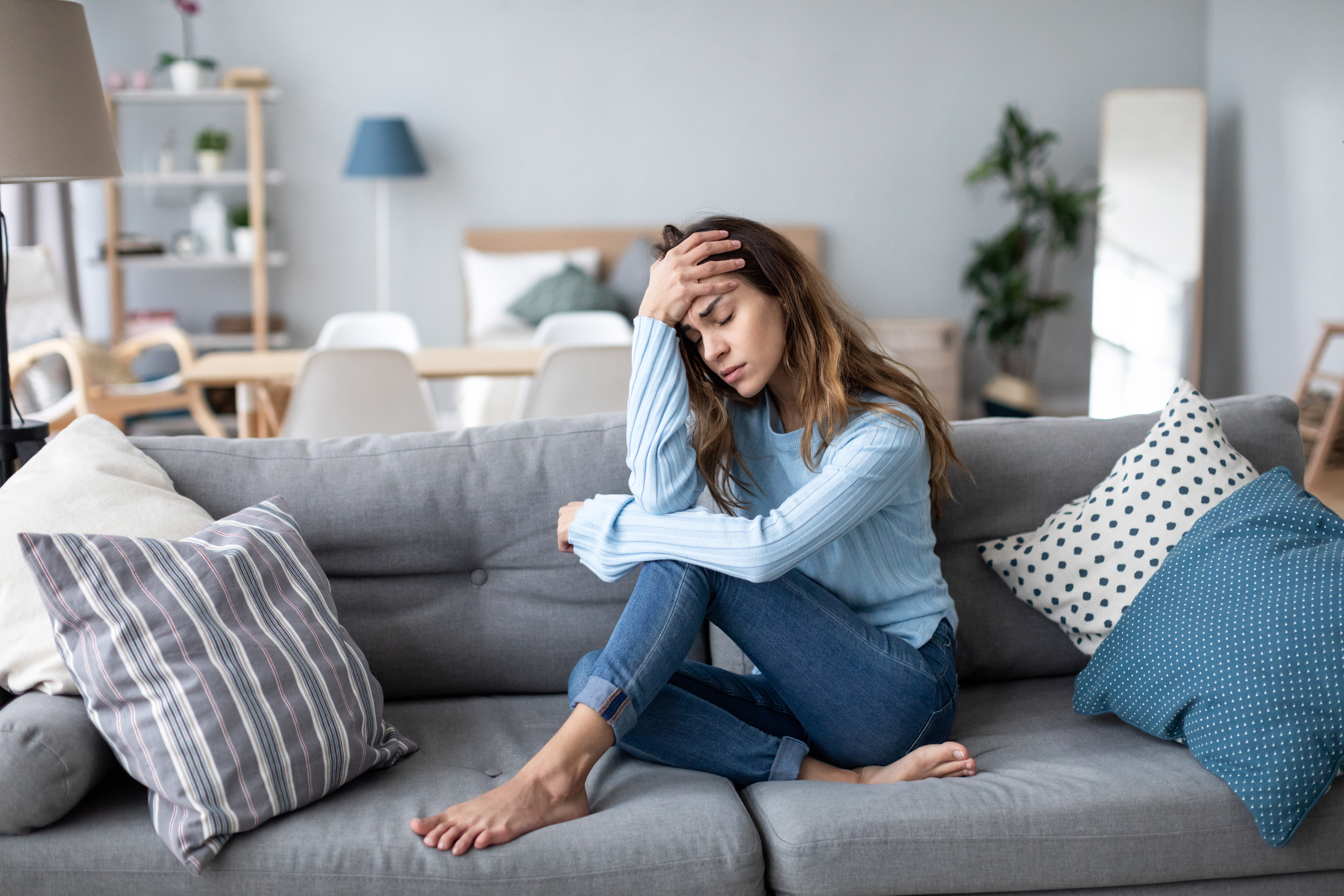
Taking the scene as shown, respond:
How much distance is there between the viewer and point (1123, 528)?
5.53 ft

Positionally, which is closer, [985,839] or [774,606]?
[985,839]

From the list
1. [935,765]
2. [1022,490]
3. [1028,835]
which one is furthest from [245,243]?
[1028,835]

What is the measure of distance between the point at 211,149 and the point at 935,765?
491cm

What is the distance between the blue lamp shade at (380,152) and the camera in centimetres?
522

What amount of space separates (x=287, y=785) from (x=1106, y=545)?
3.97 feet

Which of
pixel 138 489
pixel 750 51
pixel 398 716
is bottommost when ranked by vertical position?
pixel 398 716

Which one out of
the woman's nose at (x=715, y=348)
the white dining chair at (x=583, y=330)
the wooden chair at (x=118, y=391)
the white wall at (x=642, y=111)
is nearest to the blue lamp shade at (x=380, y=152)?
the white wall at (x=642, y=111)

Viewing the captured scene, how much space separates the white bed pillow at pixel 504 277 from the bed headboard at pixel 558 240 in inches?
3.4

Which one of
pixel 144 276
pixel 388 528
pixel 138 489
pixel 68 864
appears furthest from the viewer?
pixel 144 276

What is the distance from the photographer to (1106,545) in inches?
66.6

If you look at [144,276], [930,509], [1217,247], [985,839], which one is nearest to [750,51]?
[1217,247]

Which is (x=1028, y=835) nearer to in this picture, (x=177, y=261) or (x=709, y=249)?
(x=709, y=249)

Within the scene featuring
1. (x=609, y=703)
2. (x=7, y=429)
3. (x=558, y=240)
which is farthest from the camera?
(x=558, y=240)

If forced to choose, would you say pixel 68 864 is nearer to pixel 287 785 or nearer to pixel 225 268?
pixel 287 785
